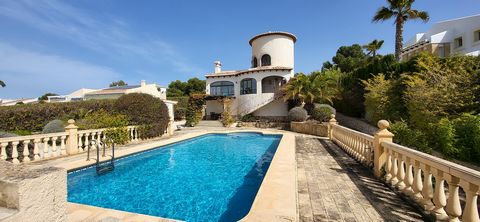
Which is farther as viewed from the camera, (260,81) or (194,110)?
(260,81)

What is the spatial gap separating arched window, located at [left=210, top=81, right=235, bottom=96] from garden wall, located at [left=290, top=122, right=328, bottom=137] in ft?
40.8

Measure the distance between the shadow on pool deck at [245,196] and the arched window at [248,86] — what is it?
782 inches

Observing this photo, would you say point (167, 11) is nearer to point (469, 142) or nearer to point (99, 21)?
point (99, 21)

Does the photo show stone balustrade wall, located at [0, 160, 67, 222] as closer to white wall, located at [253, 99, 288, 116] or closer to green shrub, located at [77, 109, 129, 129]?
green shrub, located at [77, 109, 129, 129]

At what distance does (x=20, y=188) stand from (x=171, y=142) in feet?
35.4

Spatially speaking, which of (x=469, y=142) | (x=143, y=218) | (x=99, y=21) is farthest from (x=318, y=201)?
(x=99, y=21)

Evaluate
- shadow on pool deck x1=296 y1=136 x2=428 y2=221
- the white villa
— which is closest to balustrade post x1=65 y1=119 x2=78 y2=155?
shadow on pool deck x1=296 y1=136 x2=428 y2=221

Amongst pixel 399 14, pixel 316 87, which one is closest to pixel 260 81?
pixel 316 87

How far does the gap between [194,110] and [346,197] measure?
2190 centimetres

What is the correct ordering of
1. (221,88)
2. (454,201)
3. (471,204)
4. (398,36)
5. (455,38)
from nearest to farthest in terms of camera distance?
1. (471,204)
2. (454,201)
3. (398,36)
4. (455,38)
5. (221,88)

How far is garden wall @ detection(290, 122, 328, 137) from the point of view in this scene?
50.0 feet

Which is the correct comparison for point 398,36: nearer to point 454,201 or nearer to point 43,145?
point 454,201

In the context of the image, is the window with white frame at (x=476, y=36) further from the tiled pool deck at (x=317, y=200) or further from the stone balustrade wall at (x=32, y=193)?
the stone balustrade wall at (x=32, y=193)

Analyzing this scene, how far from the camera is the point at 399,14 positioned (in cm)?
1641
